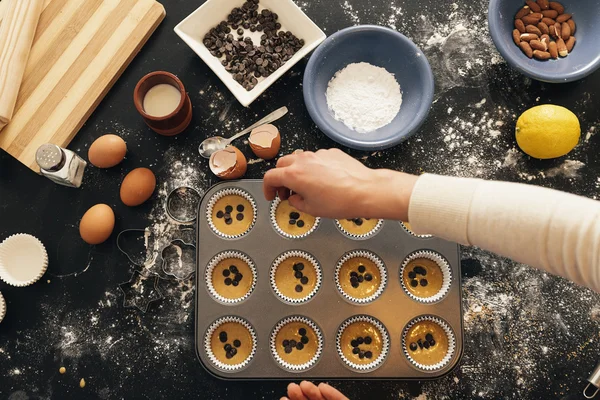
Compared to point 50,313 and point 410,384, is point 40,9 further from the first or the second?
point 410,384

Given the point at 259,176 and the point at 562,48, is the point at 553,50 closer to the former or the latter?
the point at 562,48

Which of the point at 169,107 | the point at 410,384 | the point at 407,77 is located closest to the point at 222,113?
the point at 169,107

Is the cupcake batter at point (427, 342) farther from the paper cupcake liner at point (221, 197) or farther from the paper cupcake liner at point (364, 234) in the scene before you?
the paper cupcake liner at point (221, 197)

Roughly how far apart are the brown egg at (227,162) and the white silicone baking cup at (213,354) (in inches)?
17.8

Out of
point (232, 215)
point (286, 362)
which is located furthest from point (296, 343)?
point (232, 215)

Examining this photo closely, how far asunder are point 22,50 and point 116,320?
3.13ft

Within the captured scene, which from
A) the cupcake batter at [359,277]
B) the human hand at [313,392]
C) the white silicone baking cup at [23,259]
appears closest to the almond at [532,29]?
the cupcake batter at [359,277]

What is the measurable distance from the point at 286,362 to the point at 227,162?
66 cm

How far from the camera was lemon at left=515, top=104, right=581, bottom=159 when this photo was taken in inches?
60.2

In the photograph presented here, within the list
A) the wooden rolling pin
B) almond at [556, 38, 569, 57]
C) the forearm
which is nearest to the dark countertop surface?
almond at [556, 38, 569, 57]

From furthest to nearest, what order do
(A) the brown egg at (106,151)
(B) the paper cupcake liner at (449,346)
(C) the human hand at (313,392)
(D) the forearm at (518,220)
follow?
(A) the brown egg at (106,151)
(B) the paper cupcake liner at (449,346)
(C) the human hand at (313,392)
(D) the forearm at (518,220)

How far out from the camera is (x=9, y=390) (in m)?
1.67

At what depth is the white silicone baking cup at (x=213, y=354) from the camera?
155 cm

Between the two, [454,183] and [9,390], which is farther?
[9,390]
